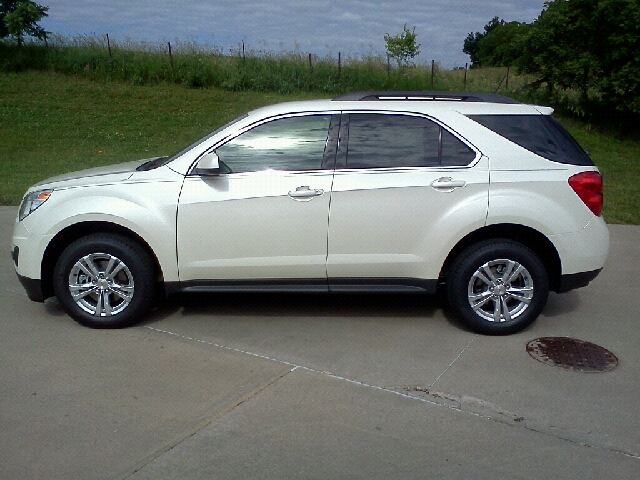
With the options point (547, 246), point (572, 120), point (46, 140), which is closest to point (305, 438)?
point (547, 246)

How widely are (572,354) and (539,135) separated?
171 centimetres

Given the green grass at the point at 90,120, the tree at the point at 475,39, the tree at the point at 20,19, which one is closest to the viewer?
the green grass at the point at 90,120

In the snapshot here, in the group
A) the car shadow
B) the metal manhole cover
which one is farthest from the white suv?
the car shadow

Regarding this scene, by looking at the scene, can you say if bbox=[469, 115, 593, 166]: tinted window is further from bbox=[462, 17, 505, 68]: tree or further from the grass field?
bbox=[462, 17, 505, 68]: tree

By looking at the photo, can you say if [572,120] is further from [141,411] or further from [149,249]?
[141,411]

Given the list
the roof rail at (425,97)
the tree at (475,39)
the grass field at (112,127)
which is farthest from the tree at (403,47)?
the tree at (475,39)

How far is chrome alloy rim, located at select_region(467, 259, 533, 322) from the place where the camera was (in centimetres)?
539

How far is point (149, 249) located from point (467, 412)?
2.77 meters

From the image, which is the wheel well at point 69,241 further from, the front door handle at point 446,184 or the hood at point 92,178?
the front door handle at point 446,184

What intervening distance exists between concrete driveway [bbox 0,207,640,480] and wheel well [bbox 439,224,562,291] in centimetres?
51

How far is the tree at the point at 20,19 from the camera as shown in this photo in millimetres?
22859

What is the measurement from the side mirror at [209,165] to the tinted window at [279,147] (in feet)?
0.49

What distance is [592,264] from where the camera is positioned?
5.43m

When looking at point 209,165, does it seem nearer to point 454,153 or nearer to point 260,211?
point 260,211
